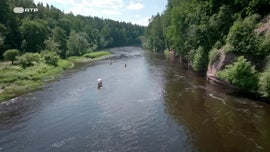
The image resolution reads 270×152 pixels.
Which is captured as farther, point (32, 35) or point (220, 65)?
point (32, 35)

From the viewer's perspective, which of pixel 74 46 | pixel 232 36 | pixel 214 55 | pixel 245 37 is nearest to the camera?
pixel 245 37

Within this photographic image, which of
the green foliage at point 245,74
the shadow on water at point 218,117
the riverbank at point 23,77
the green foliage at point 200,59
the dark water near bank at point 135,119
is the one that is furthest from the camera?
the green foliage at point 200,59

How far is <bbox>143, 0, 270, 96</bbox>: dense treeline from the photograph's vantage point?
4553 centimetres

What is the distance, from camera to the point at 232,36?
52.0 m

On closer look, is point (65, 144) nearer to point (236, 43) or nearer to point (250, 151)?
point (250, 151)

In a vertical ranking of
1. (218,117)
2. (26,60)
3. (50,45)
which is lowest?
(218,117)

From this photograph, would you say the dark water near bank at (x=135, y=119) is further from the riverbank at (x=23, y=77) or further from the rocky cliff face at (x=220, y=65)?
the riverbank at (x=23, y=77)

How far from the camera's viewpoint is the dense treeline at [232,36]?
149 feet

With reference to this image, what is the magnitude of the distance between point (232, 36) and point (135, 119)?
81.8 feet

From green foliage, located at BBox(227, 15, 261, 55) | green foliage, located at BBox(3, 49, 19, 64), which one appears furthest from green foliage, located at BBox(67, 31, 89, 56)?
green foliage, located at BBox(227, 15, 261, 55)

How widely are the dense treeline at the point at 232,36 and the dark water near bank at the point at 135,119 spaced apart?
3.79m

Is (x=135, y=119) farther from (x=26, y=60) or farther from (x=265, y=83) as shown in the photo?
(x=26, y=60)

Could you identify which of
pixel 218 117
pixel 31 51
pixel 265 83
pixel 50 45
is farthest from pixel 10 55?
pixel 265 83

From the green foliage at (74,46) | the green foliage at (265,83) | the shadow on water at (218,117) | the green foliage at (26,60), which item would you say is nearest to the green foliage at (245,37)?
the green foliage at (265,83)
